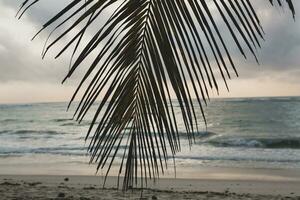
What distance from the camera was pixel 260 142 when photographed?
26.3m

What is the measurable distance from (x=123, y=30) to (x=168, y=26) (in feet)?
0.33

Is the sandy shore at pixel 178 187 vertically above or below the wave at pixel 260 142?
below

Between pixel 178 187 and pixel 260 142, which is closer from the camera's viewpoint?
pixel 178 187

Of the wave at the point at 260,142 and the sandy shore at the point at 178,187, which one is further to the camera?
the wave at the point at 260,142

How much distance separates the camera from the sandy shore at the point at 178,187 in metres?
9.88

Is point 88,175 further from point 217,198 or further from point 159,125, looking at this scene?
point 159,125

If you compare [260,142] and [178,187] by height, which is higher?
[260,142]

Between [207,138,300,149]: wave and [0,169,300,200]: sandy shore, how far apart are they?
378 inches

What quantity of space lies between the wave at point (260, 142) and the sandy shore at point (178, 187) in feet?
31.5

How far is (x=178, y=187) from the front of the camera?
11875mm

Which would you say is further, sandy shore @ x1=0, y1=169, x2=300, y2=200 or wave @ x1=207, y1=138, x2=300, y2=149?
wave @ x1=207, y1=138, x2=300, y2=149

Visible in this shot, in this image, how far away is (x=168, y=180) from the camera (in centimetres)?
1307

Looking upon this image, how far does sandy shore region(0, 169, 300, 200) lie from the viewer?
9875 mm

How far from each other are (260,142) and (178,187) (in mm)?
15308
